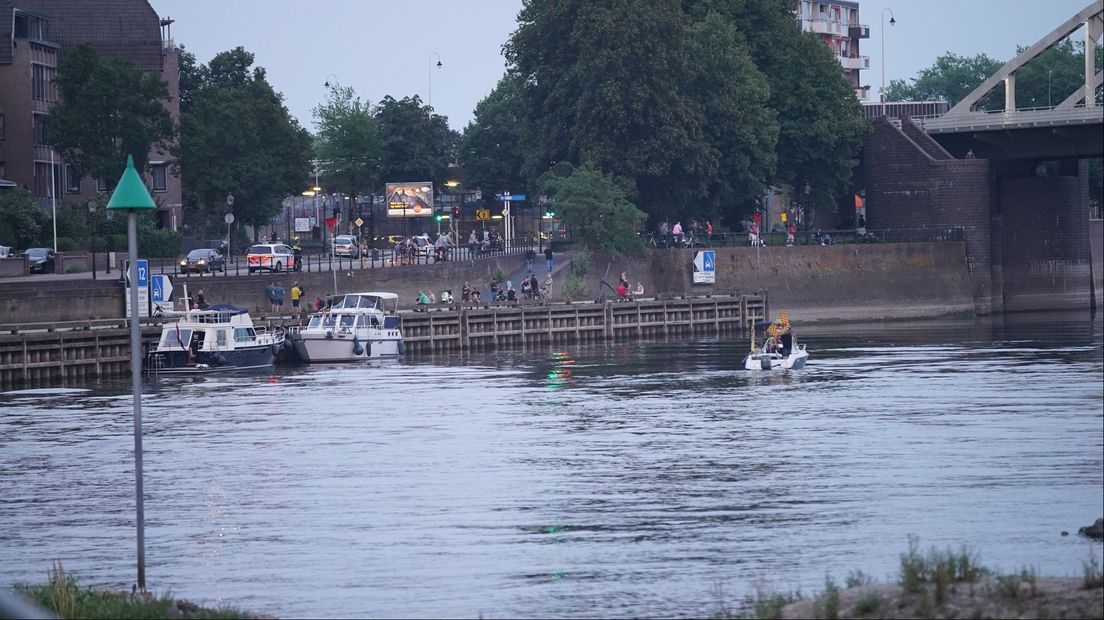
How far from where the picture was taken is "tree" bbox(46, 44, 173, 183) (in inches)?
3947

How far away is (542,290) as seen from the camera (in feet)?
313

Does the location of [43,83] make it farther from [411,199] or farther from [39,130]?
[411,199]

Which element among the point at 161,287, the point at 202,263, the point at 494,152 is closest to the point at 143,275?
the point at 161,287

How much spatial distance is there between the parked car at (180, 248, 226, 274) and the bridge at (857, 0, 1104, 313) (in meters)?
43.4

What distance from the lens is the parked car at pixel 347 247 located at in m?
105

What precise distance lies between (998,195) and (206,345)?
57.6 m

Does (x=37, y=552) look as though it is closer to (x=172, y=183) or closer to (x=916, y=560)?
(x=916, y=560)

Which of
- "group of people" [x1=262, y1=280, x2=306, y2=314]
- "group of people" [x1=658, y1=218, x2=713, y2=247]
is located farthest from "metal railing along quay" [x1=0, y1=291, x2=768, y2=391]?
"group of people" [x1=658, y1=218, x2=713, y2=247]

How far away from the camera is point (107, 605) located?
21.9 meters

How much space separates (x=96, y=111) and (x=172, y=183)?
17222 millimetres

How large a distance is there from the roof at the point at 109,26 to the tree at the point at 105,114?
14.4 metres

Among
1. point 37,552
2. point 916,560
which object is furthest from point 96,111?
point 916,560

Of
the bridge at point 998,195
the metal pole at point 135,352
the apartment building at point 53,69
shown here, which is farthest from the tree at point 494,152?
the metal pole at point 135,352

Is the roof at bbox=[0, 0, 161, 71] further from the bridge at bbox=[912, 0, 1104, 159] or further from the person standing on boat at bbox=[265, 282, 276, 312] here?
the bridge at bbox=[912, 0, 1104, 159]
